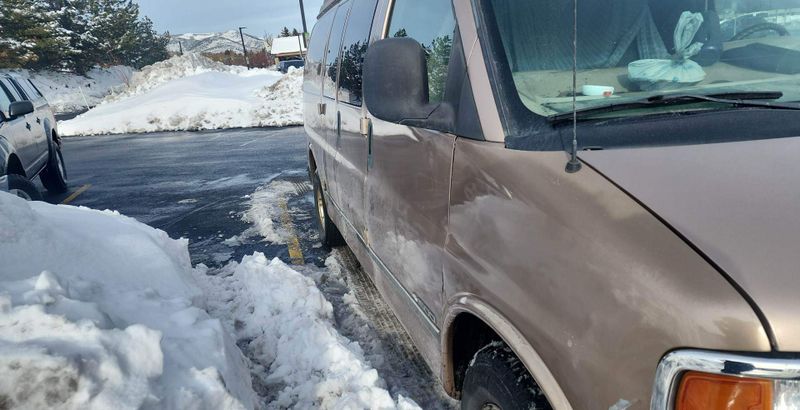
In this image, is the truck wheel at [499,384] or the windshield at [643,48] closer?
the truck wheel at [499,384]

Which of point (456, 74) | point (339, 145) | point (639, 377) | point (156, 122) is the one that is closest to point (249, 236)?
point (339, 145)

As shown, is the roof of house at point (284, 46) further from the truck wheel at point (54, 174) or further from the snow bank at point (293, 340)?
the snow bank at point (293, 340)

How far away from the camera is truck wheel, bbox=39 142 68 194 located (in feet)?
29.1

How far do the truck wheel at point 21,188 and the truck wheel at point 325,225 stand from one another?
3.12 m

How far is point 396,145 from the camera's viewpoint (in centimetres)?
262

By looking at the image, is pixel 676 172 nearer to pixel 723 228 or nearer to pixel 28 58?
pixel 723 228

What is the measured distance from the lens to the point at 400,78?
204 centimetres

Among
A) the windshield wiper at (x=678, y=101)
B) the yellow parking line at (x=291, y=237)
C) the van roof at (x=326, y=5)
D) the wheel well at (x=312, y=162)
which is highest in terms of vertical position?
the van roof at (x=326, y=5)

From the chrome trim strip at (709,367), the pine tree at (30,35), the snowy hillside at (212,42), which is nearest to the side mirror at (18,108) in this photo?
the chrome trim strip at (709,367)

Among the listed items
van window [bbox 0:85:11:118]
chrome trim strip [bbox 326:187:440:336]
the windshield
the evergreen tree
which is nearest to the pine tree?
the evergreen tree

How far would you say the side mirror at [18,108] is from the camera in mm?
6742

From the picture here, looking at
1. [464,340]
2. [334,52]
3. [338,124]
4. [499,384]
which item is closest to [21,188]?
[334,52]

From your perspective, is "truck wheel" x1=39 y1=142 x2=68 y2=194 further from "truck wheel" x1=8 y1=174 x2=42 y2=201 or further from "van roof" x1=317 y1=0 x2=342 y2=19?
"van roof" x1=317 y1=0 x2=342 y2=19

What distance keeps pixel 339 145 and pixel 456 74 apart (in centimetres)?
201
